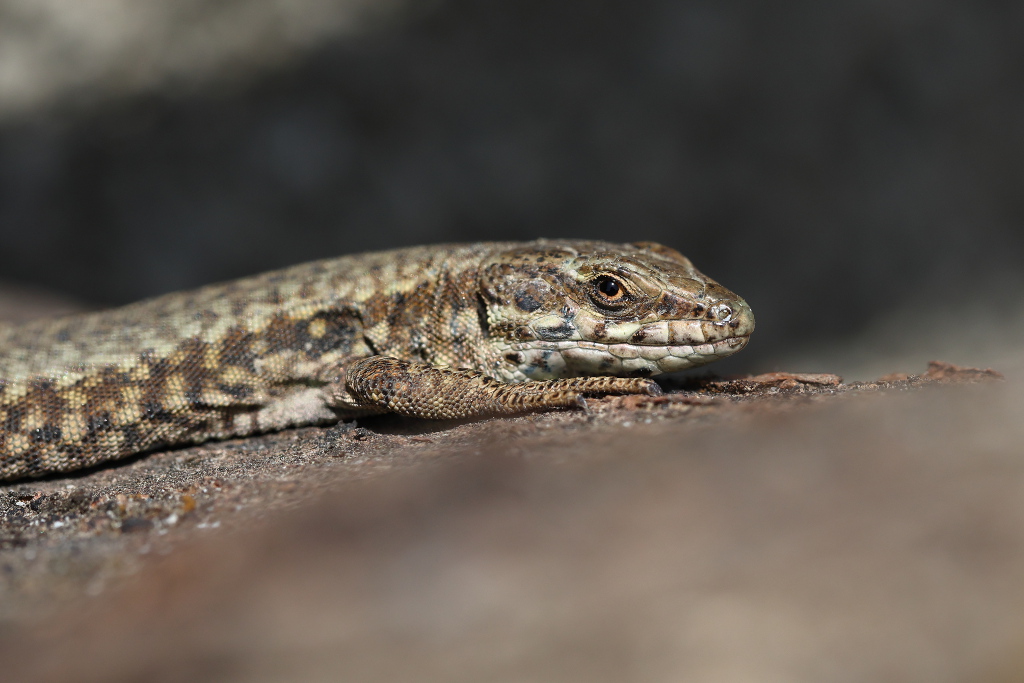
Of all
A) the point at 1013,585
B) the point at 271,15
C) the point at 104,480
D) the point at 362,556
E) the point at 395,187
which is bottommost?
the point at 104,480

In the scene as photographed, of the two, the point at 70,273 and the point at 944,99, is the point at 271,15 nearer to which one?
the point at 70,273

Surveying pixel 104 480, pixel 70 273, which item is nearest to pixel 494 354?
pixel 104 480

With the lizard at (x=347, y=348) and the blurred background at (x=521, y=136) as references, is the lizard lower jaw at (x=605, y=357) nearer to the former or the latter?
the lizard at (x=347, y=348)

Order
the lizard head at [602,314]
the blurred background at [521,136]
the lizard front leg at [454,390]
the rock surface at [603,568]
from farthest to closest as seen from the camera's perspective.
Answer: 1. the blurred background at [521,136]
2. the lizard head at [602,314]
3. the lizard front leg at [454,390]
4. the rock surface at [603,568]

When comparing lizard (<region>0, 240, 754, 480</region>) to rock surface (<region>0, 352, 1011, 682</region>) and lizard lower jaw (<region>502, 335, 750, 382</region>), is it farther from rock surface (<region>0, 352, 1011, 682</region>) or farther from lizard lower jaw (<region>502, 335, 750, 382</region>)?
rock surface (<region>0, 352, 1011, 682</region>)

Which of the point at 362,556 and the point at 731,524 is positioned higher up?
the point at 731,524

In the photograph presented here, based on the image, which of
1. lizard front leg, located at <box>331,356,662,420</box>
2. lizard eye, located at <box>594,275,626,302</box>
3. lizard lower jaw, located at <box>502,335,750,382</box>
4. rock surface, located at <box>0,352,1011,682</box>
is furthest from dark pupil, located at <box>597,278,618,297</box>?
rock surface, located at <box>0,352,1011,682</box>

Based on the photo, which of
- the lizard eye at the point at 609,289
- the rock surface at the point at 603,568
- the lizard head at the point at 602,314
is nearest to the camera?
the rock surface at the point at 603,568

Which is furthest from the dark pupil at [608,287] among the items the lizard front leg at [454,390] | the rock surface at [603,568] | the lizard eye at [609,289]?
the rock surface at [603,568]
